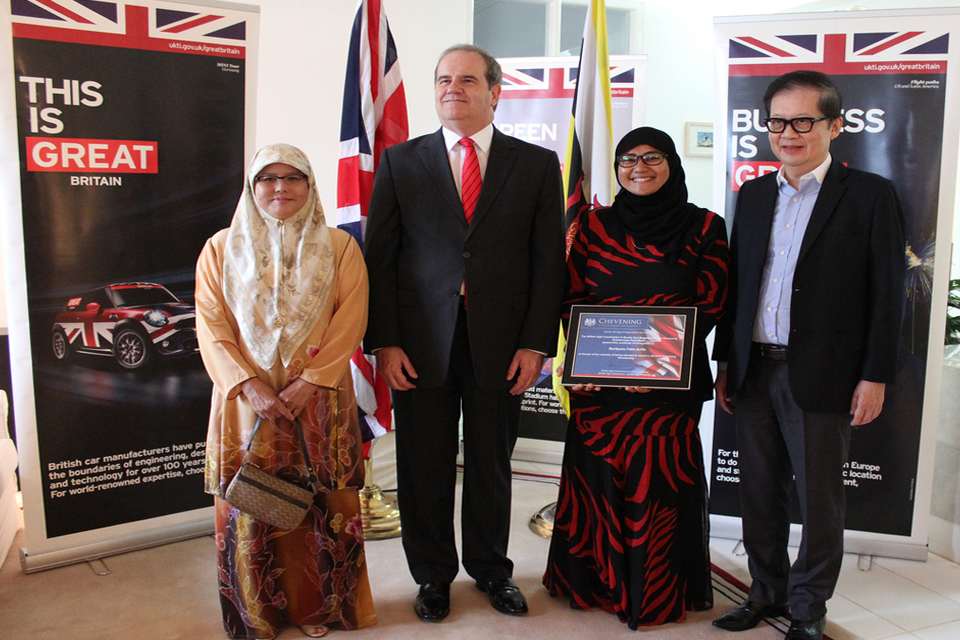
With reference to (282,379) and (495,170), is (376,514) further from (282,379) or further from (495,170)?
(495,170)

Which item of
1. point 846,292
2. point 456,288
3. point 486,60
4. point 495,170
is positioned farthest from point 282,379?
point 846,292

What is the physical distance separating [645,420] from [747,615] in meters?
0.75

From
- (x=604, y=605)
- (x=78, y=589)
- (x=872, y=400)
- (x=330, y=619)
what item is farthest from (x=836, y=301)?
(x=78, y=589)

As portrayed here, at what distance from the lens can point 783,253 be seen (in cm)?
220

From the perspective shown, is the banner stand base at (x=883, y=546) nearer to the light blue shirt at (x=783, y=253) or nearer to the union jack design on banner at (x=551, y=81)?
the light blue shirt at (x=783, y=253)

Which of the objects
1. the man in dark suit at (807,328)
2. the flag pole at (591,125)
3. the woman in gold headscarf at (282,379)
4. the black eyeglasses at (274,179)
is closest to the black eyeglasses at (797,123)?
the man in dark suit at (807,328)

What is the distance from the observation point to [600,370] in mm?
2219

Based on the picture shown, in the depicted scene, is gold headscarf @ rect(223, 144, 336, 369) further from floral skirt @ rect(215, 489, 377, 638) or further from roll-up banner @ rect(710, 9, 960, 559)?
roll-up banner @ rect(710, 9, 960, 559)

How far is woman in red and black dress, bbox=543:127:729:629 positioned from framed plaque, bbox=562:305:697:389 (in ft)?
0.21

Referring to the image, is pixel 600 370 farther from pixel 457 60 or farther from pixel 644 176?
pixel 457 60

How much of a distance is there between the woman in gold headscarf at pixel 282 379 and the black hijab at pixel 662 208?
0.88 m

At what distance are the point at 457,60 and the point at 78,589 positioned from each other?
90.8 inches

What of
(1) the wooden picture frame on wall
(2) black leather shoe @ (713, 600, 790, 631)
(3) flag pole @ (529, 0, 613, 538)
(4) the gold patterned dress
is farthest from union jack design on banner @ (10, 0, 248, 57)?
(1) the wooden picture frame on wall

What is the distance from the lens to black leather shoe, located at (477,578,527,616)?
245 cm
